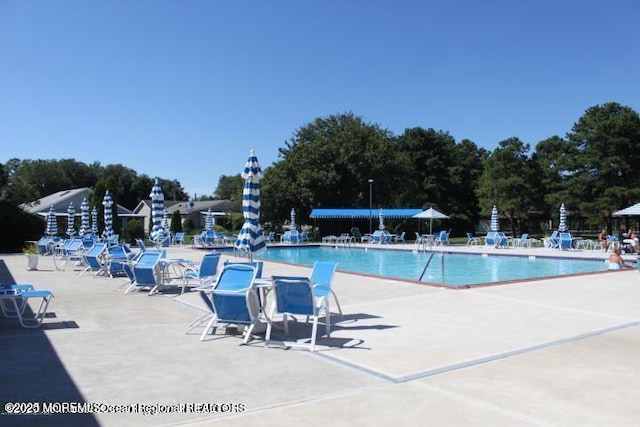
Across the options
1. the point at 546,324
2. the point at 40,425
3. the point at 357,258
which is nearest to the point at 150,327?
the point at 40,425

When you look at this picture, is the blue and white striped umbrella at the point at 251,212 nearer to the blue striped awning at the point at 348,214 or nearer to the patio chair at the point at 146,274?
the patio chair at the point at 146,274

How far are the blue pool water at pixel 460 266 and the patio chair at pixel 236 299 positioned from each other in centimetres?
768

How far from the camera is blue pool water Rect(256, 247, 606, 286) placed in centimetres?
1552

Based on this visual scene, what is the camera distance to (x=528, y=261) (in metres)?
20.5

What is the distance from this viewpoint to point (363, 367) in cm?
499

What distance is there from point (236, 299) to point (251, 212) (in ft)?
8.63

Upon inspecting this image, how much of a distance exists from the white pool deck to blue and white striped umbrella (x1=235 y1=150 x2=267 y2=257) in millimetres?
1279

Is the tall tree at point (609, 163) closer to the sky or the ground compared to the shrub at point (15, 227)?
closer to the sky

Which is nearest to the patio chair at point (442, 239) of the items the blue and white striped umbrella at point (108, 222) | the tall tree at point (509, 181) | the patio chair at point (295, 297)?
the tall tree at point (509, 181)

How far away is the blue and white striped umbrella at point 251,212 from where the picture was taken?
838 centimetres

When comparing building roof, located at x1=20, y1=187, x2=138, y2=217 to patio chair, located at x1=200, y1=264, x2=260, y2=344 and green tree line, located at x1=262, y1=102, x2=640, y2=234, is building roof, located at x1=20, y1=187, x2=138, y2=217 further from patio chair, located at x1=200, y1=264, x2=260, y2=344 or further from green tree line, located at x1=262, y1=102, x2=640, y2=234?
patio chair, located at x1=200, y1=264, x2=260, y2=344

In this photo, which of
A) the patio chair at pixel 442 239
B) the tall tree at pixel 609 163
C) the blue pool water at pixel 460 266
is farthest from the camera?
the tall tree at pixel 609 163

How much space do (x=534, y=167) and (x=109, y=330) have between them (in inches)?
1710

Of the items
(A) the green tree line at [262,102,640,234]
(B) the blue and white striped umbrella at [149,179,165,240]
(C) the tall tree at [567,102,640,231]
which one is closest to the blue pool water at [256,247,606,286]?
(B) the blue and white striped umbrella at [149,179,165,240]
